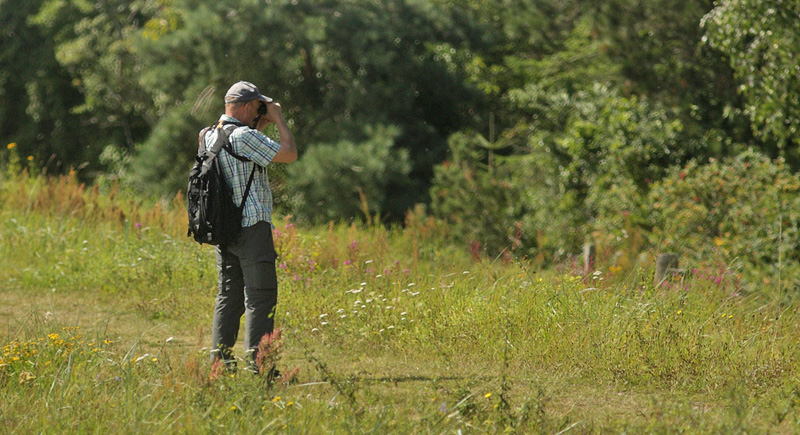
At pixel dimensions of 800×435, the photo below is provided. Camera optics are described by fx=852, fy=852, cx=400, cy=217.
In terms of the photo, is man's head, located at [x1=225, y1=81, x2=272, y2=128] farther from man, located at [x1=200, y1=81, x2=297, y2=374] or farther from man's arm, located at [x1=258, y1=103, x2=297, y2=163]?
man's arm, located at [x1=258, y1=103, x2=297, y2=163]

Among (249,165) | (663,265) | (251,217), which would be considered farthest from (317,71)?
(251,217)

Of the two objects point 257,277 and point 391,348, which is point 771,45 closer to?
point 391,348

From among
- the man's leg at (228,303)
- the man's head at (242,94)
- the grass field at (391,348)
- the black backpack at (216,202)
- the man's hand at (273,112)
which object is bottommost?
the grass field at (391,348)

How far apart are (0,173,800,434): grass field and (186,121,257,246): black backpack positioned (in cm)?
70

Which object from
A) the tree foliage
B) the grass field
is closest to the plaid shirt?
the grass field

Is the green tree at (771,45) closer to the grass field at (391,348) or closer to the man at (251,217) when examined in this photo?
the grass field at (391,348)

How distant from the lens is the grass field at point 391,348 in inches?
162

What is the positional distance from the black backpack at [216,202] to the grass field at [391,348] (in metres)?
0.70

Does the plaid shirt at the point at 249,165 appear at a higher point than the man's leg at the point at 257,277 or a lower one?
higher

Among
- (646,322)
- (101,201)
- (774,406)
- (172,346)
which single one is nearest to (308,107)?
(101,201)

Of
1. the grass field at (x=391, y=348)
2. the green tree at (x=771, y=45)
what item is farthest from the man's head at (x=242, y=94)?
the green tree at (x=771, y=45)

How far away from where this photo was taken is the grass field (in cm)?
412

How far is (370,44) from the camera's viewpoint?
14.1 m

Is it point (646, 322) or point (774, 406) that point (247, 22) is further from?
point (774, 406)
